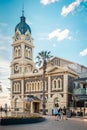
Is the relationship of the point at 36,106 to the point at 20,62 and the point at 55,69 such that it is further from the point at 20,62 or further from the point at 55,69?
the point at 20,62

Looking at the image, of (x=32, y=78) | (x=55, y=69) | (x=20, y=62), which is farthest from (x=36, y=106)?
(x=20, y=62)

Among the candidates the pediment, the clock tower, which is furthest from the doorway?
the pediment

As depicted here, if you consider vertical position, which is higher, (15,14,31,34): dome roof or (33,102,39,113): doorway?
(15,14,31,34): dome roof

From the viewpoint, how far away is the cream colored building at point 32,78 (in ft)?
167

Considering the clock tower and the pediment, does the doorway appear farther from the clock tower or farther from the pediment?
the pediment

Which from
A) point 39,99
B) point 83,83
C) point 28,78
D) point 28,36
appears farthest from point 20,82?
point 83,83

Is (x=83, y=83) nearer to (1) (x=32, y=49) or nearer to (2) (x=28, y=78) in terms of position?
(2) (x=28, y=78)

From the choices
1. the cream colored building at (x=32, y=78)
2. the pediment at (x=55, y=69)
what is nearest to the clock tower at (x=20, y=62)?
the cream colored building at (x=32, y=78)

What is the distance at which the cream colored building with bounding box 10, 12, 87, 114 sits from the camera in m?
50.8

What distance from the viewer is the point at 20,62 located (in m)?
59.8

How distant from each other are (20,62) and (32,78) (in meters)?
5.52

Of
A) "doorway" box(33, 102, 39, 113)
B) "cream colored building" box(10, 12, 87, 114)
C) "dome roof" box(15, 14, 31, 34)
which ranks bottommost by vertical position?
"doorway" box(33, 102, 39, 113)

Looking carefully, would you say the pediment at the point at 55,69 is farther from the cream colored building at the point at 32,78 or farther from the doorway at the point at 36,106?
the doorway at the point at 36,106

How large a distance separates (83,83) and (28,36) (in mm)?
19199
